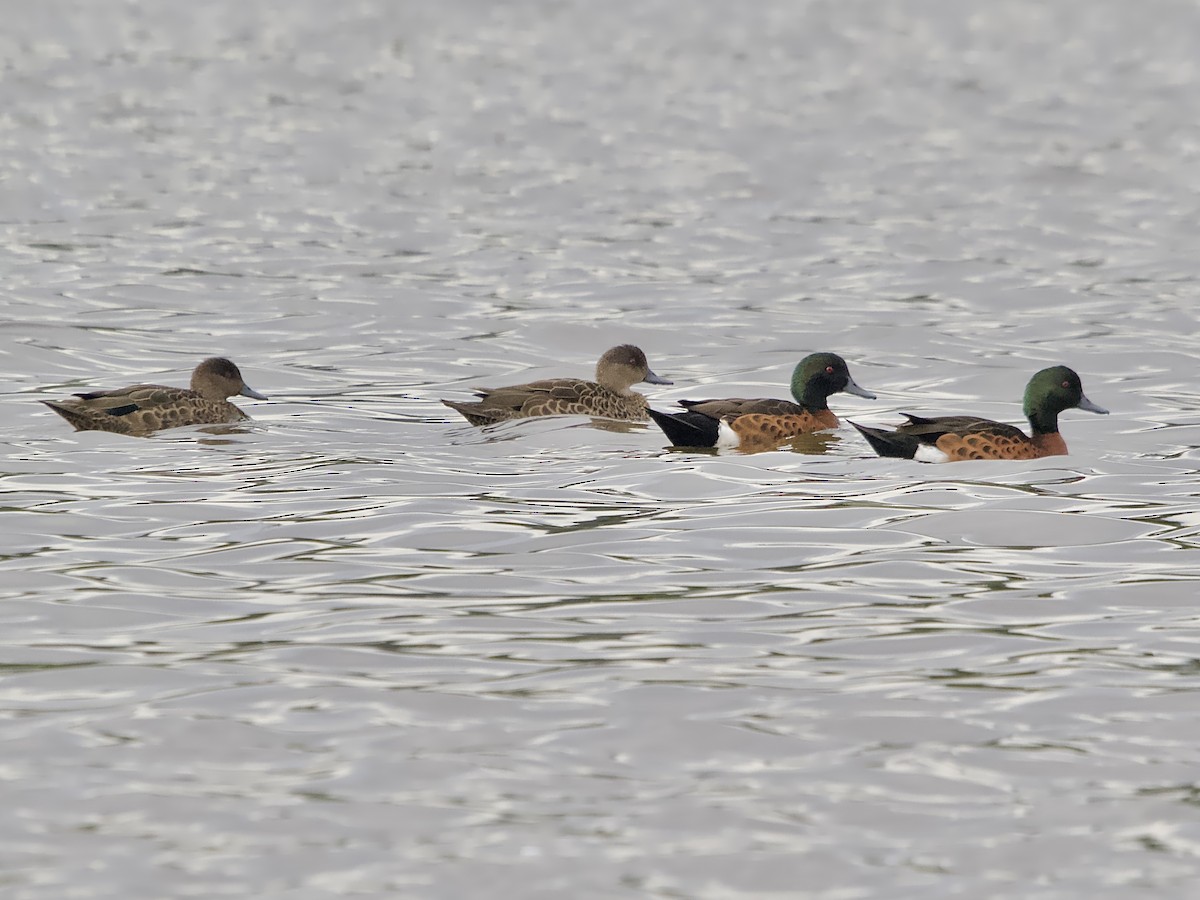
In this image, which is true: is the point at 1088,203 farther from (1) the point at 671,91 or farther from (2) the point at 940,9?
(2) the point at 940,9

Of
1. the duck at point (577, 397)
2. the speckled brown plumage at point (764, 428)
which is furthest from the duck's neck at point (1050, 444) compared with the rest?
the duck at point (577, 397)

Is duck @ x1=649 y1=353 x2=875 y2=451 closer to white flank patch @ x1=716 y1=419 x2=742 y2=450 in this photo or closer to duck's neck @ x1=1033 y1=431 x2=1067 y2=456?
white flank patch @ x1=716 y1=419 x2=742 y2=450

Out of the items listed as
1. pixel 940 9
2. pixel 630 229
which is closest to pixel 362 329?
pixel 630 229

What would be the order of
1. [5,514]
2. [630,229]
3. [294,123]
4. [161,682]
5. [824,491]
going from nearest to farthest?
[161,682], [5,514], [824,491], [630,229], [294,123]

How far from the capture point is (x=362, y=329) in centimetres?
2084

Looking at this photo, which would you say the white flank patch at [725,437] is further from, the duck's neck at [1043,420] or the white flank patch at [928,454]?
the duck's neck at [1043,420]

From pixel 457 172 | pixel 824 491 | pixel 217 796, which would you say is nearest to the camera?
pixel 217 796

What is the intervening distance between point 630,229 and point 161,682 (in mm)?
18898

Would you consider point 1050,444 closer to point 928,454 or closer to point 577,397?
point 928,454

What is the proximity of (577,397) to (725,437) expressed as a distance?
4.90ft

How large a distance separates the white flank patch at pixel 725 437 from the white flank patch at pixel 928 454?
1423 millimetres

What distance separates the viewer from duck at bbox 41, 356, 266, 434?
14914 mm

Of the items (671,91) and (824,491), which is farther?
(671,91)

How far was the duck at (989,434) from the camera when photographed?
1384 centimetres
